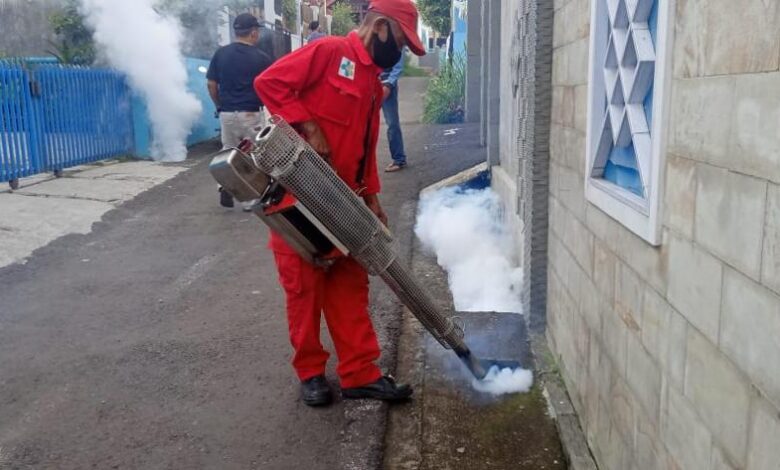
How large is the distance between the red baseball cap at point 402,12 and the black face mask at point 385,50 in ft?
0.23

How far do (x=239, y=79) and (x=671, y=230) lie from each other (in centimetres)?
634

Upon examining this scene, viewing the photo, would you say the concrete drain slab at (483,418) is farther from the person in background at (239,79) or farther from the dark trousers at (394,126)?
the dark trousers at (394,126)

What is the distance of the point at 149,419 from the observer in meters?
3.61

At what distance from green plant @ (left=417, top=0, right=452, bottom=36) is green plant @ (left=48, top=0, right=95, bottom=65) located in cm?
1925

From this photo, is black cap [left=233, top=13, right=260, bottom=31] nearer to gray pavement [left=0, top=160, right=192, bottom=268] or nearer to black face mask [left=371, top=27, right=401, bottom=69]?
gray pavement [left=0, top=160, right=192, bottom=268]

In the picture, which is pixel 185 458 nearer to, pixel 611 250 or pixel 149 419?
pixel 149 419

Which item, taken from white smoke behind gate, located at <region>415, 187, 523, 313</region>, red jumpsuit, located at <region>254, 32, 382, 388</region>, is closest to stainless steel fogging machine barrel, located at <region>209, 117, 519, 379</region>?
red jumpsuit, located at <region>254, 32, 382, 388</region>

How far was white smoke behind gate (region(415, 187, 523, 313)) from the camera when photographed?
17.2 ft

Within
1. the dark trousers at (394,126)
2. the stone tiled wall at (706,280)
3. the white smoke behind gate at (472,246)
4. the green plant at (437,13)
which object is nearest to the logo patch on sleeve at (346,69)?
the stone tiled wall at (706,280)

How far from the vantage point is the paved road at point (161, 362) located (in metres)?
3.35

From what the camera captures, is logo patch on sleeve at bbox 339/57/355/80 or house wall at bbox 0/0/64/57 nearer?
logo patch on sleeve at bbox 339/57/355/80

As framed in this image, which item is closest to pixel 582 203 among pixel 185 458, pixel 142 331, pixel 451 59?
pixel 185 458

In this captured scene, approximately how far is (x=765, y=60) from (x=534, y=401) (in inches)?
100

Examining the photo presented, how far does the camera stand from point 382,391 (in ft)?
12.3
